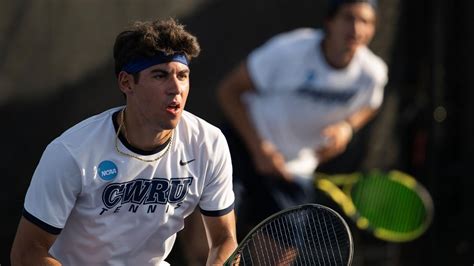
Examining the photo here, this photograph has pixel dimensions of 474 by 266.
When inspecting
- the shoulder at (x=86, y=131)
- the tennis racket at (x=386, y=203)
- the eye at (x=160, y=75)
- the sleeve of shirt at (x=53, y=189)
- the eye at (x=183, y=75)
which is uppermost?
the eye at (x=160, y=75)

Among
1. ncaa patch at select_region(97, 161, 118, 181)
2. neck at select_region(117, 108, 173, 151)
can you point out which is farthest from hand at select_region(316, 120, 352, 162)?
ncaa patch at select_region(97, 161, 118, 181)

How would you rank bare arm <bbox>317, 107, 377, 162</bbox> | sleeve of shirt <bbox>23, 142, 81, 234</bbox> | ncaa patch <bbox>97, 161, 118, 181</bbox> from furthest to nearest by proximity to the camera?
bare arm <bbox>317, 107, 377, 162</bbox>
ncaa patch <bbox>97, 161, 118, 181</bbox>
sleeve of shirt <bbox>23, 142, 81, 234</bbox>

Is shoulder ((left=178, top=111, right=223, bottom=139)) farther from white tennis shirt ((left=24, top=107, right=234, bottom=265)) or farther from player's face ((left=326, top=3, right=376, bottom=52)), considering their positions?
player's face ((left=326, top=3, right=376, bottom=52))

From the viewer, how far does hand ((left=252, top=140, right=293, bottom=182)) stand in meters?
6.25

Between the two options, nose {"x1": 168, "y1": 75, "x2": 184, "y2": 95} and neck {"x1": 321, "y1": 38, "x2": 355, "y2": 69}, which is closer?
nose {"x1": 168, "y1": 75, "x2": 184, "y2": 95}

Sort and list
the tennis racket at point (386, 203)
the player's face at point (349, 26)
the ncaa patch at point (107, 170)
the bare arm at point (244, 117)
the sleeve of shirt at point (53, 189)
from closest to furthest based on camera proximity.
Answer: the sleeve of shirt at point (53, 189), the ncaa patch at point (107, 170), the bare arm at point (244, 117), the player's face at point (349, 26), the tennis racket at point (386, 203)

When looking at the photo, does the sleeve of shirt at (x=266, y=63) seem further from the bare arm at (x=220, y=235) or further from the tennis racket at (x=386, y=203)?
the bare arm at (x=220, y=235)

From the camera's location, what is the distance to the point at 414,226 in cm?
676

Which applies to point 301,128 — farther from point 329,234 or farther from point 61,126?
point 329,234

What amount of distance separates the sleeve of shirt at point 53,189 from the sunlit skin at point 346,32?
9.73 feet

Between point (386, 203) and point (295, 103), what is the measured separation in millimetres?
844

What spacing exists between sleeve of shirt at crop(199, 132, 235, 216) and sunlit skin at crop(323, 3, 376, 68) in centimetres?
254

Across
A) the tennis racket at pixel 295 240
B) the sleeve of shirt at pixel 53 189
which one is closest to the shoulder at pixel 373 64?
the tennis racket at pixel 295 240

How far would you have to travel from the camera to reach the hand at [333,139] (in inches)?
253
